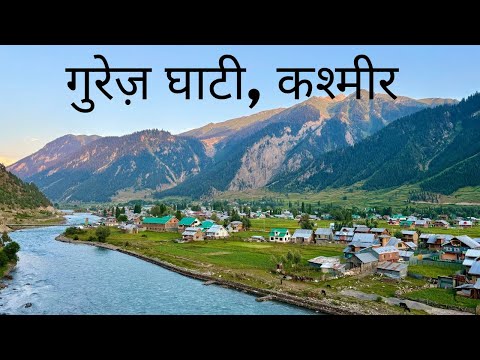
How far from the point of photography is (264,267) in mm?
23047

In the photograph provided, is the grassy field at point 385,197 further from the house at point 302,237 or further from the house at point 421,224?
the house at point 302,237

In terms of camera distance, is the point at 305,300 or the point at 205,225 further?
the point at 205,225

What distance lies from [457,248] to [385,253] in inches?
193

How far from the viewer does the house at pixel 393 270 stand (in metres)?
20.0

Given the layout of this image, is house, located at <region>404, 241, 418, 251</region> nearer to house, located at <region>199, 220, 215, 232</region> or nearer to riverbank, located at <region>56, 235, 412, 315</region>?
riverbank, located at <region>56, 235, 412, 315</region>

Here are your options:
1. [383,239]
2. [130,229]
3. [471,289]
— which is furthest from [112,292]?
[130,229]

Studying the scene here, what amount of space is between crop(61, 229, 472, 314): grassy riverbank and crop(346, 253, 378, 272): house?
33.0 inches

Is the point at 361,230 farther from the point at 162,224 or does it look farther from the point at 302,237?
the point at 162,224

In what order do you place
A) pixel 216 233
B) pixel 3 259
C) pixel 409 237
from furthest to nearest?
pixel 216 233
pixel 409 237
pixel 3 259

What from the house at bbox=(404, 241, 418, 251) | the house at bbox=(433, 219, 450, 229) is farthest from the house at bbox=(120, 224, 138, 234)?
the house at bbox=(433, 219, 450, 229)

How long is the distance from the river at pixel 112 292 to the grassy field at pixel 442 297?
14.3 ft
